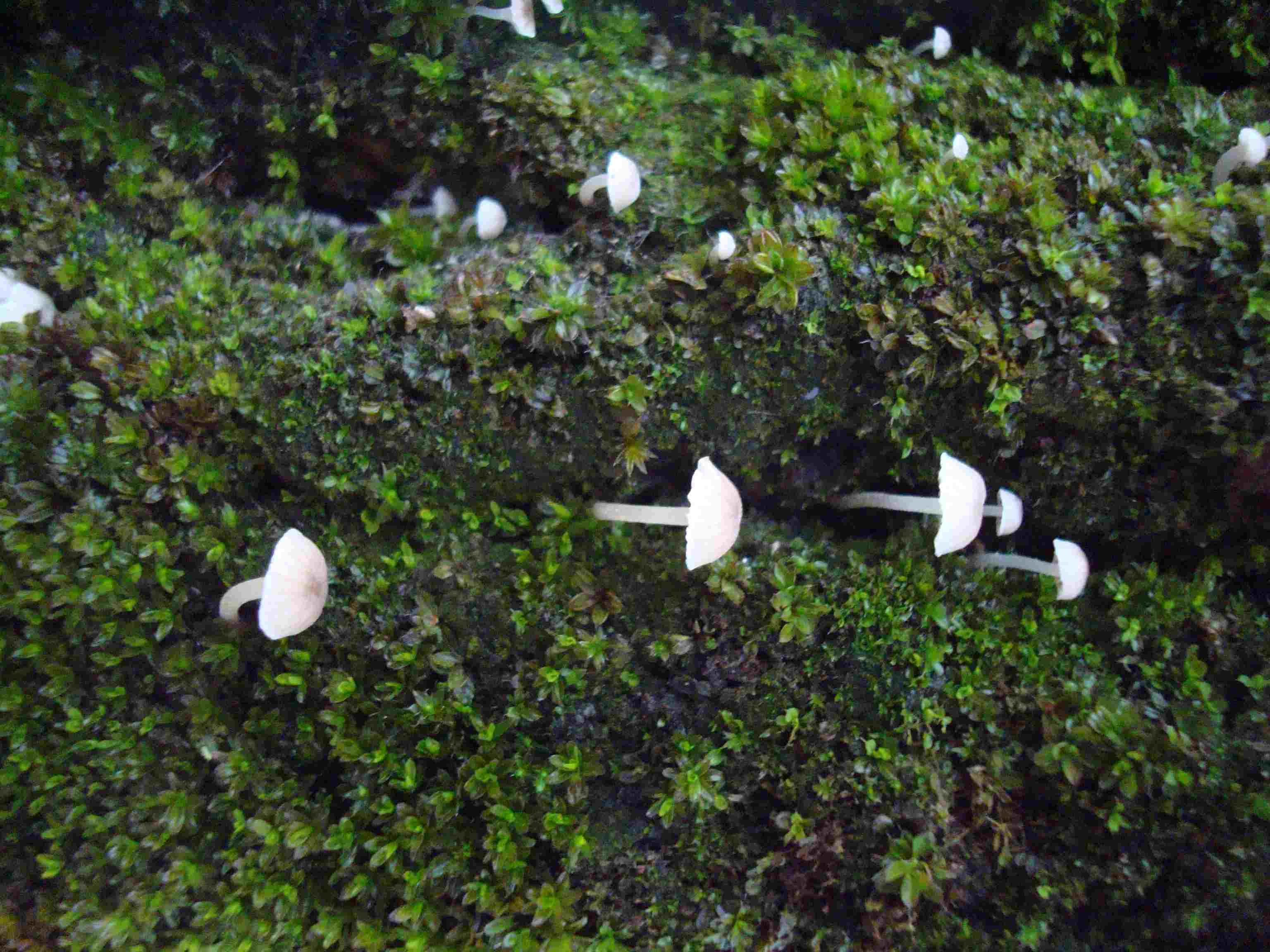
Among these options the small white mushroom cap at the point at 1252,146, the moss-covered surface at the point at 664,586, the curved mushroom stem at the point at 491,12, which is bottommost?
the moss-covered surface at the point at 664,586

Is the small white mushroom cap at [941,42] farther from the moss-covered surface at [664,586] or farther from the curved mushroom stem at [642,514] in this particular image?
the curved mushroom stem at [642,514]

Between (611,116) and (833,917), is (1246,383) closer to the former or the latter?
(833,917)

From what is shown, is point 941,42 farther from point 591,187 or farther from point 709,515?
point 709,515

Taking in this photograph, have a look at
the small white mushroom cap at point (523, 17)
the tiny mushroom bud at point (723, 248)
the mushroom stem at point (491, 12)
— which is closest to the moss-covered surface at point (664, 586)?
the tiny mushroom bud at point (723, 248)

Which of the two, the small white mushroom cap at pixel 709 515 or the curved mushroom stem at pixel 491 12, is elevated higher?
the curved mushroom stem at pixel 491 12

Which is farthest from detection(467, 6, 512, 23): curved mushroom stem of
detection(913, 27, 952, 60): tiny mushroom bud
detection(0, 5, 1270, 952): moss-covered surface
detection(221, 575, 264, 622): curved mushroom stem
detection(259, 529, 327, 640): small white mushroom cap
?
detection(221, 575, 264, 622): curved mushroom stem

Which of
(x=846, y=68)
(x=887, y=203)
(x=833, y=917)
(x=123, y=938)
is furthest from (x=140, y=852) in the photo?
(x=846, y=68)
